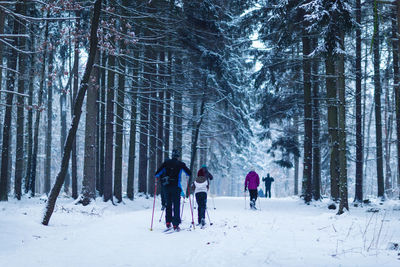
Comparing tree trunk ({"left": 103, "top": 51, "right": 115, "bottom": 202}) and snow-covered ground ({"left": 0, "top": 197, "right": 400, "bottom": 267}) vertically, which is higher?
tree trunk ({"left": 103, "top": 51, "right": 115, "bottom": 202})

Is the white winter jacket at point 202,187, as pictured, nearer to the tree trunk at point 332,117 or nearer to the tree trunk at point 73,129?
the tree trunk at point 73,129

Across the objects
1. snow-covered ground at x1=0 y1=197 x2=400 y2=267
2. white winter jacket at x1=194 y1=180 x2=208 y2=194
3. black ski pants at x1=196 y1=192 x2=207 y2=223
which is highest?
white winter jacket at x1=194 y1=180 x2=208 y2=194

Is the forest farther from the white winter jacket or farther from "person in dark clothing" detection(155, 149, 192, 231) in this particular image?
the white winter jacket

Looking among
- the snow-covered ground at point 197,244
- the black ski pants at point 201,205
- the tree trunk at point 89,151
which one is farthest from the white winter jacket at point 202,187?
the tree trunk at point 89,151

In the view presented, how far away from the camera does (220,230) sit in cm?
1044

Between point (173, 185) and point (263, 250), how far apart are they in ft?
13.3

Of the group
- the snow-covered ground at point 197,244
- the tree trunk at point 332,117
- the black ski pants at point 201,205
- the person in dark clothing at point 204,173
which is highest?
the tree trunk at point 332,117

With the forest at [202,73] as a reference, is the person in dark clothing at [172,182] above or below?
below

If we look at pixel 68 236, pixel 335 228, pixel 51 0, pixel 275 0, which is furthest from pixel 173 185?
pixel 275 0

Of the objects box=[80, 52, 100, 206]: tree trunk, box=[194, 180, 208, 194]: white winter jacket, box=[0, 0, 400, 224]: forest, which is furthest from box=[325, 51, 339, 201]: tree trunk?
box=[80, 52, 100, 206]: tree trunk

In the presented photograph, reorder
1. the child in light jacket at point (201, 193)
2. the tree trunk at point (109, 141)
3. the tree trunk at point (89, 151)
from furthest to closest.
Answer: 1. the tree trunk at point (109, 141)
2. the tree trunk at point (89, 151)
3. the child in light jacket at point (201, 193)

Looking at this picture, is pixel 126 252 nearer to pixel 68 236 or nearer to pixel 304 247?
pixel 68 236

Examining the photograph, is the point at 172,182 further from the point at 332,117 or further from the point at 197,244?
the point at 332,117

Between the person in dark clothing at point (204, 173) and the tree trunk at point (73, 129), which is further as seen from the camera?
the person in dark clothing at point (204, 173)
